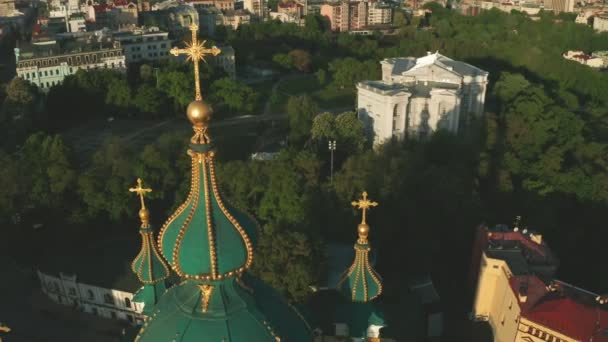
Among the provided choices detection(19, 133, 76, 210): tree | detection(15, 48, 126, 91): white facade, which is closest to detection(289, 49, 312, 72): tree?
detection(15, 48, 126, 91): white facade

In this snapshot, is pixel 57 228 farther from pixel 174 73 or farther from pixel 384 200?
pixel 174 73

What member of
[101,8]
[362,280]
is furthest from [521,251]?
[101,8]

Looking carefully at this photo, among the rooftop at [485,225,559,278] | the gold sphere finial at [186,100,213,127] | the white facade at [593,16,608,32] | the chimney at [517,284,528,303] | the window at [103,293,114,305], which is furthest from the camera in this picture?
the white facade at [593,16,608,32]


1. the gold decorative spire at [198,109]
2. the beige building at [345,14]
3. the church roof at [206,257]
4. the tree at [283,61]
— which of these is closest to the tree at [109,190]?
the church roof at [206,257]

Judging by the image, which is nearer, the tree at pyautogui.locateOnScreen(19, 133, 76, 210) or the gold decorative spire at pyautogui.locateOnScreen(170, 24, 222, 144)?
the gold decorative spire at pyautogui.locateOnScreen(170, 24, 222, 144)

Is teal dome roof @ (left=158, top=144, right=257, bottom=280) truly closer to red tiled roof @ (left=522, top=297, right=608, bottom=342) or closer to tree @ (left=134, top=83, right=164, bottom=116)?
red tiled roof @ (left=522, top=297, right=608, bottom=342)

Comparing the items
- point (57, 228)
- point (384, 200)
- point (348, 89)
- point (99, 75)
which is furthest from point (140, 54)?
point (384, 200)
